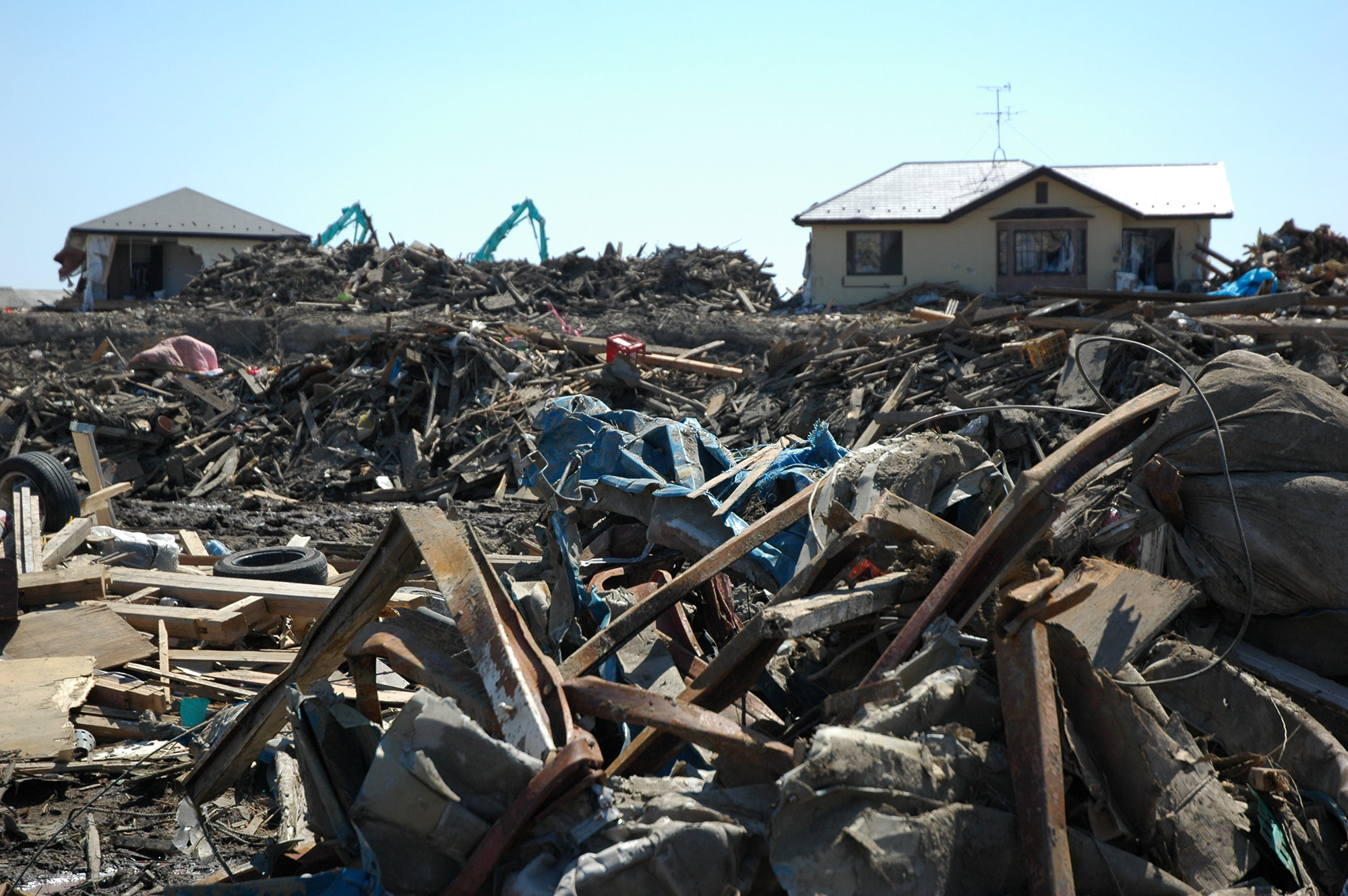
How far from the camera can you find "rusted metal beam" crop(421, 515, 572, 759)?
3.02 metres

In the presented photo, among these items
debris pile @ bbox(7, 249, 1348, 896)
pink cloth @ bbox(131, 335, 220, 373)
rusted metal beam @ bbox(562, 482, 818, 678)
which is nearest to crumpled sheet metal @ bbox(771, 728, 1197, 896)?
debris pile @ bbox(7, 249, 1348, 896)

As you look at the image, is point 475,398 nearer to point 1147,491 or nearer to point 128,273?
point 1147,491

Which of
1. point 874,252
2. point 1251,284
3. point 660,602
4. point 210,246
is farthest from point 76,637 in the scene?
point 210,246

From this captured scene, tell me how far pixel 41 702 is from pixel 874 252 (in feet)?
71.5

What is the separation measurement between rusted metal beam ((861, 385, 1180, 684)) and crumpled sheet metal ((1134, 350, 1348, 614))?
3.05ft

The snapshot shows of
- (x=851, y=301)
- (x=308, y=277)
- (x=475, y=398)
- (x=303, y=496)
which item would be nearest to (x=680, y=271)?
(x=851, y=301)

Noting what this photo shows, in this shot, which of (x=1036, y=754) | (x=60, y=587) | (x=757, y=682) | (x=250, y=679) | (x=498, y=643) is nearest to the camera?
(x=1036, y=754)

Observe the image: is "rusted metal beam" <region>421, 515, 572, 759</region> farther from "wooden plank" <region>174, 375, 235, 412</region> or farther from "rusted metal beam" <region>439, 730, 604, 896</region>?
"wooden plank" <region>174, 375, 235, 412</region>

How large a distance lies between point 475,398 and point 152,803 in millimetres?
10288

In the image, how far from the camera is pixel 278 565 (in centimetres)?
785

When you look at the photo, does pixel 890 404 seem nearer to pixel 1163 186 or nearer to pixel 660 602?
pixel 660 602

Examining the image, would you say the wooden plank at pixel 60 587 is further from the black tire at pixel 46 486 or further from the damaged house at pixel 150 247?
the damaged house at pixel 150 247

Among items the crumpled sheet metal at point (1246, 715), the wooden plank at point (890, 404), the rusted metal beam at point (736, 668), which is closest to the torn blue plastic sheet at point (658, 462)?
the rusted metal beam at point (736, 668)

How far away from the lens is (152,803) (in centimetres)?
500
